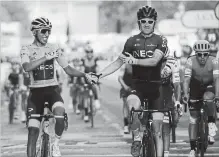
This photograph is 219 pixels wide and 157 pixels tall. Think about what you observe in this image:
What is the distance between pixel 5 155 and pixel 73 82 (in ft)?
32.0

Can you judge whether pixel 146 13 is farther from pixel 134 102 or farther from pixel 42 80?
pixel 42 80

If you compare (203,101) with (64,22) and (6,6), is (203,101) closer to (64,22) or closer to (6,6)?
(6,6)

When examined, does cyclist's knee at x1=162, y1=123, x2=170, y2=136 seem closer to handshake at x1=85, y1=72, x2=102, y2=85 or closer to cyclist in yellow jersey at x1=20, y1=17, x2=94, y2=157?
handshake at x1=85, y1=72, x2=102, y2=85

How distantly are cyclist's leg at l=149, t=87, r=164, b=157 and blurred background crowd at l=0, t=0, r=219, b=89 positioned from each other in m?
3.11

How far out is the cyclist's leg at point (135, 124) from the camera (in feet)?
31.9

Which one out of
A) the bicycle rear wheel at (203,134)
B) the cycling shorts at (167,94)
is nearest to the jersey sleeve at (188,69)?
the cycling shorts at (167,94)

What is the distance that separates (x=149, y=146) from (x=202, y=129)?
268cm

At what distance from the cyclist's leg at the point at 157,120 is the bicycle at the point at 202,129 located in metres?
2.24

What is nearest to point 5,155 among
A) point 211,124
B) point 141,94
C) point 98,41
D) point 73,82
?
point 211,124

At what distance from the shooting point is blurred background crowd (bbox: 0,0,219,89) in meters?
28.5

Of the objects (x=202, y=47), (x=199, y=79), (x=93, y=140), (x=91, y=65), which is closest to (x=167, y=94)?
(x=199, y=79)

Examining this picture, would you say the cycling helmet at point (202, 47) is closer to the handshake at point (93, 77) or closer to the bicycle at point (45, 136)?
the handshake at point (93, 77)

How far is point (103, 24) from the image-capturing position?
171m

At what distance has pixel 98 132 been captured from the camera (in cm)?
1820
